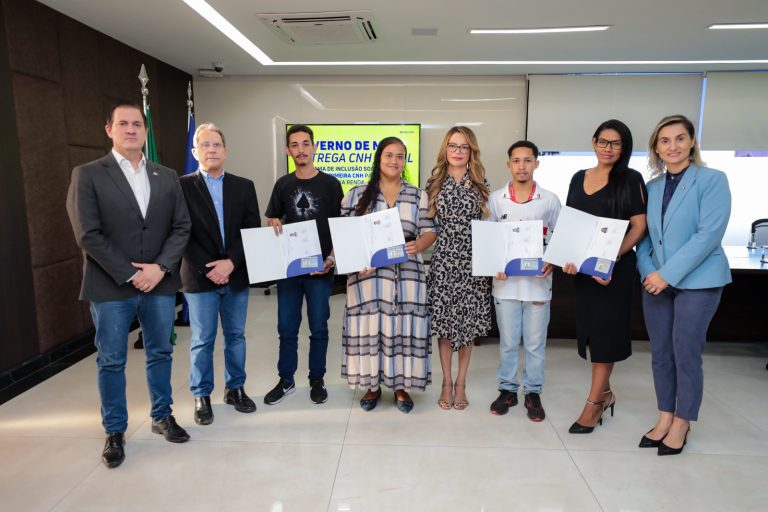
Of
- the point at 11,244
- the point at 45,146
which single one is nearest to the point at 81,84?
the point at 45,146

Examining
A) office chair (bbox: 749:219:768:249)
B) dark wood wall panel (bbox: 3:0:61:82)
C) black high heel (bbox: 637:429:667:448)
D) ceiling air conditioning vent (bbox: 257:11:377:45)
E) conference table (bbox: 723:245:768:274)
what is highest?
ceiling air conditioning vent (bbox: 257:11:377:45)

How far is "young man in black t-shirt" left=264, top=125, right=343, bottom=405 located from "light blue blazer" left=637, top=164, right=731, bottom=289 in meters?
1.75

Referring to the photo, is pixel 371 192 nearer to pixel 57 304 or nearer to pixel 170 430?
pixel 170 430

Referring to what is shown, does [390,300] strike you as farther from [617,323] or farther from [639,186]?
[639,186]

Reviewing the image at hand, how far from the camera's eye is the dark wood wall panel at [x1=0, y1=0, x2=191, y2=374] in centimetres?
340

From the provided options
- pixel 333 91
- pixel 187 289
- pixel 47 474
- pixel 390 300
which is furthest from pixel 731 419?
pixel 333 91

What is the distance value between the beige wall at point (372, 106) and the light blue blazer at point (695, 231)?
4.55 meters

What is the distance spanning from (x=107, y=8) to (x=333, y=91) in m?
3.23

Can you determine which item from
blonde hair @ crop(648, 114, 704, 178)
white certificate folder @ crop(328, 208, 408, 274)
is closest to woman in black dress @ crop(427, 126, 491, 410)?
white certificate folder @ crop(328, 208, 408, 274)

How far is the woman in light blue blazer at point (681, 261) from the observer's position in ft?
7.36

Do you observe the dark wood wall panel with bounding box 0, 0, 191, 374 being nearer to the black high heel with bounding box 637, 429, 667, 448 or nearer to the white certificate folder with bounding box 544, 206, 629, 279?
the white certificate folder with bounding box 544, 206, 629, 279

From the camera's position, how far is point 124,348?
2.43 meters

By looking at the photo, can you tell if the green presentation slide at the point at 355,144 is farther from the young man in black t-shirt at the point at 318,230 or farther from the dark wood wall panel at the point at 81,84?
the young man in black t-shirt at the point at 318,230

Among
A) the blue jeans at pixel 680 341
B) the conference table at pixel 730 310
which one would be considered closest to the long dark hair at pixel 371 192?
the blue jeans at pixel 680 341
